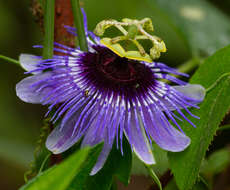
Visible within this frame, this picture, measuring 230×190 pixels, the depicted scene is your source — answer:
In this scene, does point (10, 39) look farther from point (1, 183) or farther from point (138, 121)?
point (138, 121)

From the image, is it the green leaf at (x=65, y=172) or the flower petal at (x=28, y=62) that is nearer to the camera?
the green leaf at (x=65, y=172)

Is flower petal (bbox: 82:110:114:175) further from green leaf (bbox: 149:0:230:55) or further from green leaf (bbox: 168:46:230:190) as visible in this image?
green leaf (bbox: 149:0:230:55)

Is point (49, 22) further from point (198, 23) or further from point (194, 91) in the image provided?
point (198, 23)

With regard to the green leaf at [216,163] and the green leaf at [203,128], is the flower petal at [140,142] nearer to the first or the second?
the green leaf at [203,128]

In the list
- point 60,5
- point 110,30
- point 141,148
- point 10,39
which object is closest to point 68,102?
point 141,148

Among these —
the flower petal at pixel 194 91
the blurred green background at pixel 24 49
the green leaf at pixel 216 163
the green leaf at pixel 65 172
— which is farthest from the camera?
the blurred green background at pixel 24 49

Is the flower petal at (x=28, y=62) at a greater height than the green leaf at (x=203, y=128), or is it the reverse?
the green leaf at (x=203, y=128)

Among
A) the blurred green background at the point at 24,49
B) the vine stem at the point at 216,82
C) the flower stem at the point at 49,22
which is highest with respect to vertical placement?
the vine stem at the point at 216,82

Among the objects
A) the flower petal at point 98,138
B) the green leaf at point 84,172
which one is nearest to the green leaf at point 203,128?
the flower petal at point 98,138
